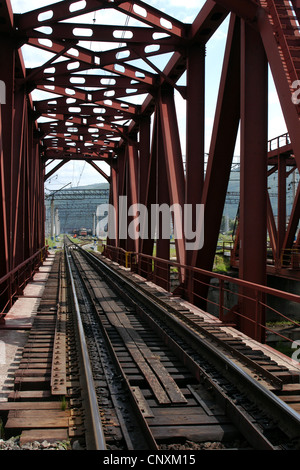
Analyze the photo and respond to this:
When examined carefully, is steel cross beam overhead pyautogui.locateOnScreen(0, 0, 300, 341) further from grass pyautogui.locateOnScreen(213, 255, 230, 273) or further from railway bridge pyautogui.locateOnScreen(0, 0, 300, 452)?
grass pyautogui.locateOnScreen(213, 255, 230, 273)

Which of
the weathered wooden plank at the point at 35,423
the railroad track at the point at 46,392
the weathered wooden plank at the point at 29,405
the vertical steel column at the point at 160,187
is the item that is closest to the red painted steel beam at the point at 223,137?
the railroad track at the point at 46,392

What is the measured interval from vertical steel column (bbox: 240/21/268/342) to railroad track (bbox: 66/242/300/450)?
1.28m

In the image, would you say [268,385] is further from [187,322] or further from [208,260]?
[208,260]

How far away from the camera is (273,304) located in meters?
22.6

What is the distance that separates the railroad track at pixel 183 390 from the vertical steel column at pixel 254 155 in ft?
4.19

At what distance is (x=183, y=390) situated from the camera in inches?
205

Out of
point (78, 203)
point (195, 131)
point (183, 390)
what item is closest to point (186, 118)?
point (195, 131)

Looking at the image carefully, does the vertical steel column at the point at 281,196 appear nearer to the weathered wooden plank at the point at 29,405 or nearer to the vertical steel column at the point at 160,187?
the vertical steel column at the point at 160,187

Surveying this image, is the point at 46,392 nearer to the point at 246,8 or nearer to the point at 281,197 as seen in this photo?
the point at 246,8

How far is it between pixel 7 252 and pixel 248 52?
655 cm

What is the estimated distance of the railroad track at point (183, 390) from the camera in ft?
13.1

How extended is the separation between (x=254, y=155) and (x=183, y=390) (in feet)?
14.8

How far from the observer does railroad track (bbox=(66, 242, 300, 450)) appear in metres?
3.98
